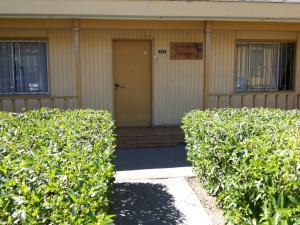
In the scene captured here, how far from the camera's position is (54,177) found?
8.41ft

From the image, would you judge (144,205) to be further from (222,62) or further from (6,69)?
(6,69)

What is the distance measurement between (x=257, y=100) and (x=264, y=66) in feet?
3.29

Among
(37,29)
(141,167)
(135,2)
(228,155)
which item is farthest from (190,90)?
(228,155)

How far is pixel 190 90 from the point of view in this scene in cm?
967

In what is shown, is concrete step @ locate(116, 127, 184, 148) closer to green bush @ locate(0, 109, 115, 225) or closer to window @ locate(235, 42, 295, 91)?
window @ locate(235, 42, 295, 91)

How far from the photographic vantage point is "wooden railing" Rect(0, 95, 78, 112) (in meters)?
8.67

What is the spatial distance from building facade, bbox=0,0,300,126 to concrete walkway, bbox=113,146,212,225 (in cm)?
228

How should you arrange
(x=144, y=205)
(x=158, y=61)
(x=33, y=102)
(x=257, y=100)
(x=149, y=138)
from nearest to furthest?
(x=144, y=205) < (x=149, y=138) < (x=33, y=102) < (x=158, y=61) < (x=257, y=100)

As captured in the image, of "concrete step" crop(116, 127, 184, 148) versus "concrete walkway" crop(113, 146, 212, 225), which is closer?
"concrete walkway" crop(113, 146, 212, 225)

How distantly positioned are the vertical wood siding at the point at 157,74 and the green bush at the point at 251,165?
4055 millimetres

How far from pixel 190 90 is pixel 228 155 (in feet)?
18.8

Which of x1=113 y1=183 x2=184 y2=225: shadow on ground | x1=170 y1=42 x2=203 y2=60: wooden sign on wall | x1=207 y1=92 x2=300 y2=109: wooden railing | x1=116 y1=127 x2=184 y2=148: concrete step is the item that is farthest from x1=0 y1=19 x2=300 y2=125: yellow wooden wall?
x1=113 y1=183 x2=184 y2=225: shadow on ground

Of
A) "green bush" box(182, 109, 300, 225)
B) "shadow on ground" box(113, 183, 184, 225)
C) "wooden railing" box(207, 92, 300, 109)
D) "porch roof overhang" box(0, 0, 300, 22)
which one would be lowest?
"shadow on ground" box(113, 183, 184, 225)

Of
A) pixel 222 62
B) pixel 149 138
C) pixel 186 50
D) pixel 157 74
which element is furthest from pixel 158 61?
pixel 149 138
